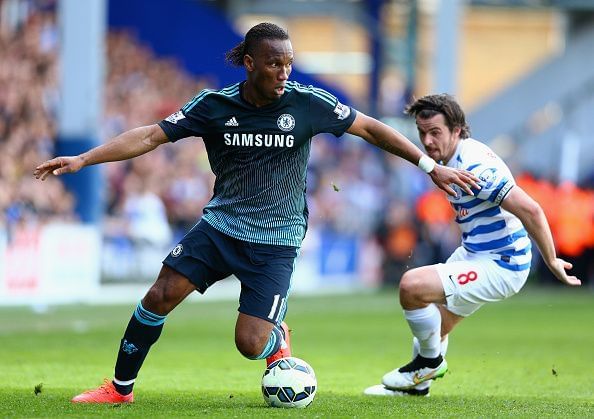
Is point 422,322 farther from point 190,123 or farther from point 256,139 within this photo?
point 190,123

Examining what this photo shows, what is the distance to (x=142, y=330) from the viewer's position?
821 centimetres

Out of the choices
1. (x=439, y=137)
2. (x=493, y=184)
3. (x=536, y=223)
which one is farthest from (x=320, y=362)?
(x=536, y=223)

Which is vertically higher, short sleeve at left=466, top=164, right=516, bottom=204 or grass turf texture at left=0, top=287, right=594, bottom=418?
short sleeve at left=466, top=164, right=516, bottom=204

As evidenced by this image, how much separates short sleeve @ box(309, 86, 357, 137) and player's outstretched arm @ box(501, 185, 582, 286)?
1265mm

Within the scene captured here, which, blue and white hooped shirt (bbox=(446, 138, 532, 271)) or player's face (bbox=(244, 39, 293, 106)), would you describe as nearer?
player's face (bbox=(244, 39, 293, 106))

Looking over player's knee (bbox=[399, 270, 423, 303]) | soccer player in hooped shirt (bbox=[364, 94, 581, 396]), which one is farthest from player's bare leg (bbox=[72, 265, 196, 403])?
soccer player in hooped shirt (bbox=[364, 94, 581, 396])

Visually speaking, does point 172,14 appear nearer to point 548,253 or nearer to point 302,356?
point 302,356

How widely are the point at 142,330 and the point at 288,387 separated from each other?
101cm

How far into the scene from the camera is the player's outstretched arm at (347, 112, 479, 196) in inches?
326

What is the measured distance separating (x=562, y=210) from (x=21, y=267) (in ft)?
41.0

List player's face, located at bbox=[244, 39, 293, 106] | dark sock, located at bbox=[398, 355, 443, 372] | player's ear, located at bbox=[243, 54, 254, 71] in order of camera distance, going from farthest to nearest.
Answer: dark sock, located at bbox=[398, 355, 443, 372] < player's ear, located at bbox=[243, 54, 254, 71] < player's face, located at bbox=[244, 39, 293, 106]

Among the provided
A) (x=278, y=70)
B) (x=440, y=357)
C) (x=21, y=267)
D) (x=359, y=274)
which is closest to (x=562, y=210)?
(x=359, y=274)

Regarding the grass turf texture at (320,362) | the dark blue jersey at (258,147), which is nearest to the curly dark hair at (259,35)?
the dark blue jersey at (258,147)

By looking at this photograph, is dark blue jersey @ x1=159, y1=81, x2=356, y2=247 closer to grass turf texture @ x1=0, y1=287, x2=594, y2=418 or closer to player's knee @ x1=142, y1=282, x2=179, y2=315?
player's knee @ x1=142, y1=282, x2=179, y2=315
